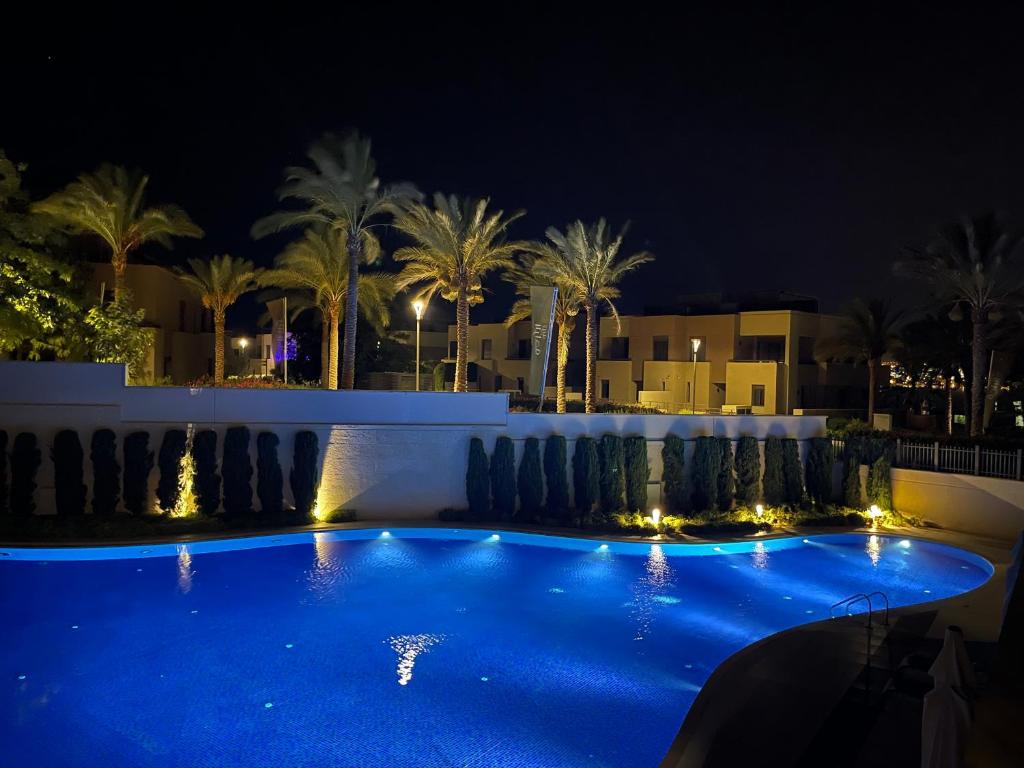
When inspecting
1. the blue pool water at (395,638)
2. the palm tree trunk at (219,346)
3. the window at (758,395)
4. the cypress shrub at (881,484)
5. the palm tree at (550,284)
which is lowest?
the blue pool water at (395,638)

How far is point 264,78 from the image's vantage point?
136ft

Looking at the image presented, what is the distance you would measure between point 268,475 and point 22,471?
520 centimetres

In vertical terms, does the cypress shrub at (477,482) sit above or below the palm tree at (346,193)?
below

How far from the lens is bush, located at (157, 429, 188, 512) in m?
17.0

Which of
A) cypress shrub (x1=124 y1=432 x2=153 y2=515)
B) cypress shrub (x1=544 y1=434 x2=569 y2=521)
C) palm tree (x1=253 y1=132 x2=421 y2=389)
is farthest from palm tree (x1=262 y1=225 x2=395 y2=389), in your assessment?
cypress shrub (x1=544 y1=434 x2=569 y2=521)

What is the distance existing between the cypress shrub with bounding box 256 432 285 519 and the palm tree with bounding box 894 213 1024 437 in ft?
65.9

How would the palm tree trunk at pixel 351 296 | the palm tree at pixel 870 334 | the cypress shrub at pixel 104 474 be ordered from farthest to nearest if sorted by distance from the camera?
1. the palm tree at pixel 870 334
2. the palm tree trunk at pixel 351 296
3. the cypress shrub at pixel 104 474

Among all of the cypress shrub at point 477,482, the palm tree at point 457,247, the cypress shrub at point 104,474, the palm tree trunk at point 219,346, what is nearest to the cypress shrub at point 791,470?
the cypress shrub at point 477,482

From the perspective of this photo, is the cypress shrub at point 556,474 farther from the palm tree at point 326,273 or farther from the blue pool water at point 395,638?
the palm tree at point 326,273

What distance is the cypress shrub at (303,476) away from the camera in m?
17.8

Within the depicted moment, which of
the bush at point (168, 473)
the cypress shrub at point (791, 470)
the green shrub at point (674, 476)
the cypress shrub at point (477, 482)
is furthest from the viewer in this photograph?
the cypress shrub at point (791, 470)

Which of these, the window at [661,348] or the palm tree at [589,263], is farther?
the window at [661,348]

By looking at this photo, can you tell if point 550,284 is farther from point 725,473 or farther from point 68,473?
point 68,473

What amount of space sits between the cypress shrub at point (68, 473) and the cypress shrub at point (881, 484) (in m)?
20.1
